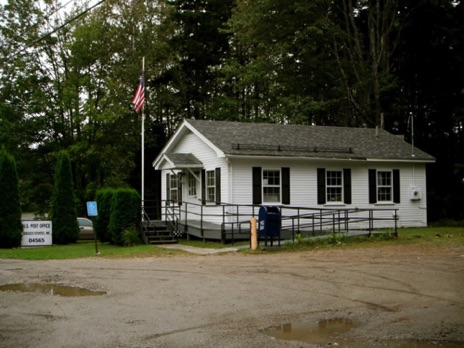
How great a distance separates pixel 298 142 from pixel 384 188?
489 cm

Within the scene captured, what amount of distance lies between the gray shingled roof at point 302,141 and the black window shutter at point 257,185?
81 centimetres

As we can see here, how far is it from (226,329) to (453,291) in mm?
5142

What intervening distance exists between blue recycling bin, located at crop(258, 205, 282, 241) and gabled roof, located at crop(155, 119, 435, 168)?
4334 mm

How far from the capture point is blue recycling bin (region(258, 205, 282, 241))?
20578 millimetres

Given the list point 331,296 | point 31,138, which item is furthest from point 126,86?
point 331,296

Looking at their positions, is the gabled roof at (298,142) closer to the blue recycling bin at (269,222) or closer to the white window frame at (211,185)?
the white window frame at (211,185)

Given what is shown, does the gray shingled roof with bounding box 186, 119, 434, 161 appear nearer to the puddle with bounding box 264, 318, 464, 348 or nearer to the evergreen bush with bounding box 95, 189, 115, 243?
the evergreen bush with bounding box 95, 189, 115, 243

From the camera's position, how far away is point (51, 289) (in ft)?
42.6

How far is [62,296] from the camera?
11.9 metres

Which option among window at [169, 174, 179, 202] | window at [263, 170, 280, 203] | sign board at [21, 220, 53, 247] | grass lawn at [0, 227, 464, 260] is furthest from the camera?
window at [169, 174, 179, 202]

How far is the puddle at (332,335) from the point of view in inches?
305

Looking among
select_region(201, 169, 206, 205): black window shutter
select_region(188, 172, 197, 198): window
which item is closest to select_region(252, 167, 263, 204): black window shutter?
select_region(201, 169, 206, 205): black window shutter

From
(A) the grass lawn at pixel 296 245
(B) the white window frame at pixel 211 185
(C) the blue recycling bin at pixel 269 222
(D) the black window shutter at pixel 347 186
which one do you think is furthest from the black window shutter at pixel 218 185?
(D) the black window shutter at pixel 347 186

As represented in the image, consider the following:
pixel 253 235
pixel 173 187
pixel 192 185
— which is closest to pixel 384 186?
pixel 192 185
